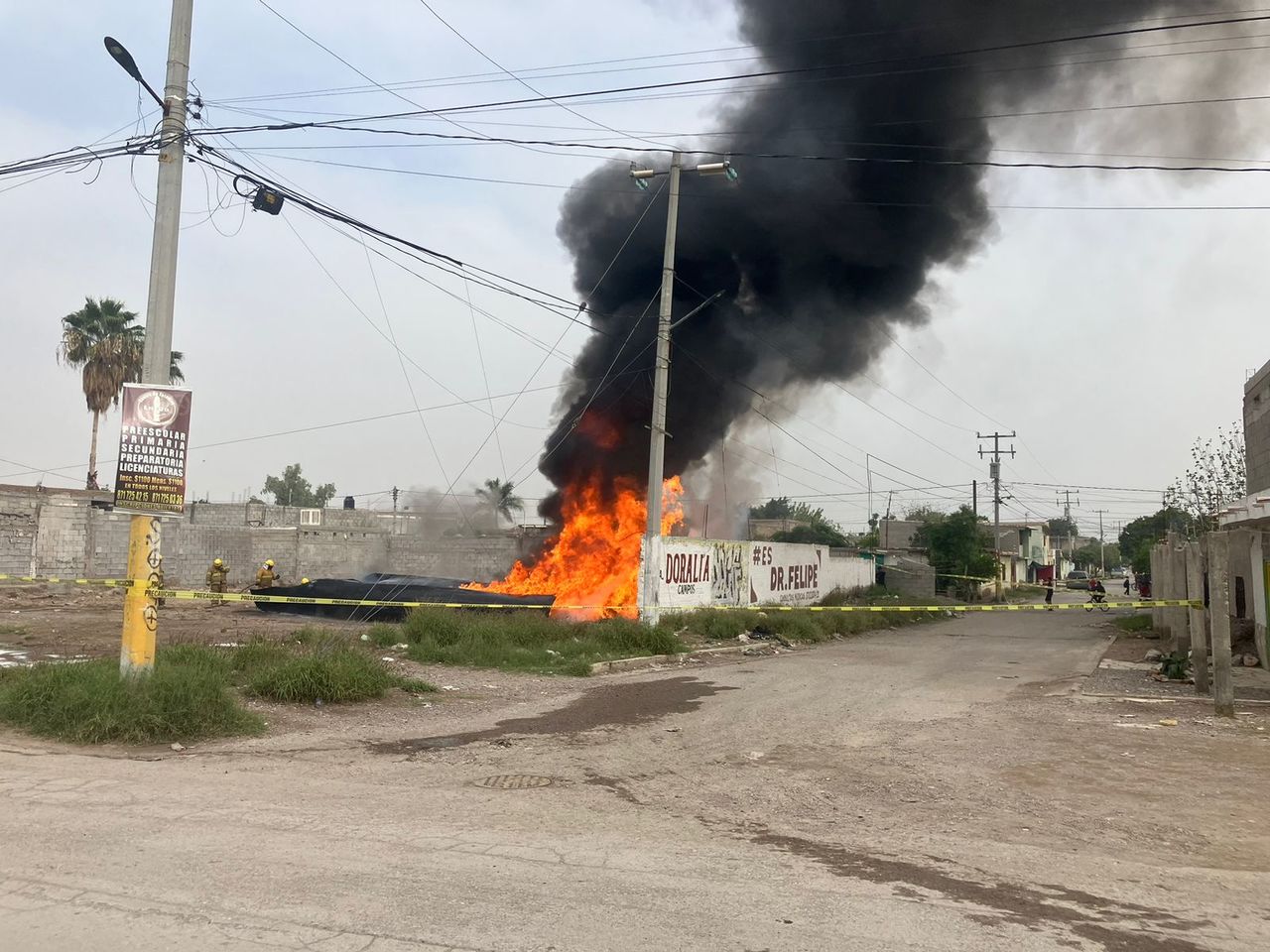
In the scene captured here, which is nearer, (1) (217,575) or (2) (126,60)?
(2) (126,60)

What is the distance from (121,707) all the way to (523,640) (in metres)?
7.23

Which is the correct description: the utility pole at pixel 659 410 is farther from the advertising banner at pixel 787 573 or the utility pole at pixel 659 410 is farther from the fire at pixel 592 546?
the advertising banner at pixel 787 573

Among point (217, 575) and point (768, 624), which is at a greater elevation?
point (217, 575)

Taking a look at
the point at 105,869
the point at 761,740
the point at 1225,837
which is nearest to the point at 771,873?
the point at 1225,837

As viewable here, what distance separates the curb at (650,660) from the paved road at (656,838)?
13.3 feet

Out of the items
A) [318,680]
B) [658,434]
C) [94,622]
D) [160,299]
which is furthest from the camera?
[94,622]

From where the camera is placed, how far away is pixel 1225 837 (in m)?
5.25

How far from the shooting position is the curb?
13445mm

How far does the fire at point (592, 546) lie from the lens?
20.1m

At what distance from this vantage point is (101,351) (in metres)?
31.8

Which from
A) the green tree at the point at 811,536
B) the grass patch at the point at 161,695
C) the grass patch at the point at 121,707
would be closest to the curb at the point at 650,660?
the grass patch at the point at 161,695

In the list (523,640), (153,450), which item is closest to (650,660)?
(523,640)

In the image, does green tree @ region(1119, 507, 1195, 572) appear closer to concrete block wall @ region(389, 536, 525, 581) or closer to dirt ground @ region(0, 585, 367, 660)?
concrete block wall @ region(389, 536, 525, 581)

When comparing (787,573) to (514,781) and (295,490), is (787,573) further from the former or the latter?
(295,490)
